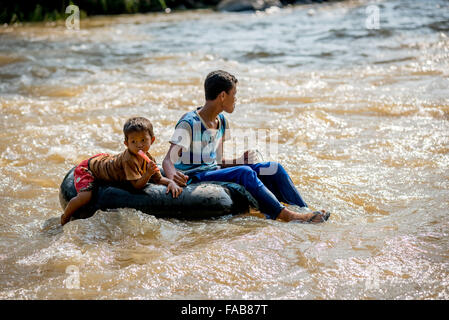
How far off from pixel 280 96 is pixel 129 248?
17.4ft

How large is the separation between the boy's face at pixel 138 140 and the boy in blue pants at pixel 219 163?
1.33 feet

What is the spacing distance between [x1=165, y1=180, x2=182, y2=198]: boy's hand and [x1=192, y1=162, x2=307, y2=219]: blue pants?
0.30 meters

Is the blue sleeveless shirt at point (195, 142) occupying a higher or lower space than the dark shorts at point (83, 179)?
higher

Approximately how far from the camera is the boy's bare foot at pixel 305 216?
4328 millimetres

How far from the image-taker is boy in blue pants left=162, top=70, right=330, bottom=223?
4.39m

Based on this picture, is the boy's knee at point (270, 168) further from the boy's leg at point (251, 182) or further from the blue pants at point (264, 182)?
the boy's leg at point (251, 182)

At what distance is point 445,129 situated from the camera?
6.93 meters

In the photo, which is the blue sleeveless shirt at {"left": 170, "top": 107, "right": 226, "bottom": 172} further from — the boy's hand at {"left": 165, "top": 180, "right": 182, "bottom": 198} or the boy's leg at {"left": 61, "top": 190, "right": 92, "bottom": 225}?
the boy's leg at {"left": 61, "top": 190, "right": 92, "bottom": 225}

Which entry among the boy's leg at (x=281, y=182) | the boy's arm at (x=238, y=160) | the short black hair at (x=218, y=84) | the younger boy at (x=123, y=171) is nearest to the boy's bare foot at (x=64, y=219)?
the younger boy at (x=123, y=171)

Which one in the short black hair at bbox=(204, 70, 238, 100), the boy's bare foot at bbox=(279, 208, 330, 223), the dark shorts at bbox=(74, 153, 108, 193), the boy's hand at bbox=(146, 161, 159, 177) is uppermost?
the short black hair at bbox=(204, 70, 238, 100)

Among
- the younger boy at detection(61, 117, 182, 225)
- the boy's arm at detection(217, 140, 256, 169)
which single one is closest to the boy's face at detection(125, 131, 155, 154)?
the younger boy at detection(61, 117, 182, 225)
